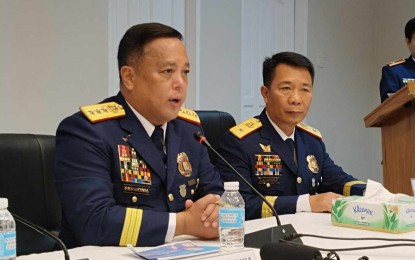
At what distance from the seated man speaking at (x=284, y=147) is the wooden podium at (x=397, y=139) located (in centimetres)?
39

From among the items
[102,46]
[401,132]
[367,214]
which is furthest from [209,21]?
[367,214]

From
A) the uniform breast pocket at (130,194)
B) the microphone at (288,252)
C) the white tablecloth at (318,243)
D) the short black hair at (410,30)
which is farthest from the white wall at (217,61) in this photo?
the microphone at (288,252)

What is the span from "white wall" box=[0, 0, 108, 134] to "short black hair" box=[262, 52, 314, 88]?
47.8 inches

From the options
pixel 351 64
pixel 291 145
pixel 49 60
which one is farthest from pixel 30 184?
pixel 351 64

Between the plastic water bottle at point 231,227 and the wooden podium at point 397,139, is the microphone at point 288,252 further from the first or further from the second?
the wooden podium at point 397,139

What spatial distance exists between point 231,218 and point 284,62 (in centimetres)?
119

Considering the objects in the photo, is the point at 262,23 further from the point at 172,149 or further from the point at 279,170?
the point at 172,149

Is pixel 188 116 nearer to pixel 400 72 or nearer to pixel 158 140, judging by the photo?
pixel 158 140

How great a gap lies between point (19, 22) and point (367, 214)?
2.10 meters

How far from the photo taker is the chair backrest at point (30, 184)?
6.48ft

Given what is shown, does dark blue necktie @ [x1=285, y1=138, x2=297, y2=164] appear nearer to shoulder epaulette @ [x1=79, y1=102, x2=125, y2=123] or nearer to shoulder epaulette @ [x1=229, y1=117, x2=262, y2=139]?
shoulder epaulette @ [x1=229, y1=117, x2=262, y2=139]

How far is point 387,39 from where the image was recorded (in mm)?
6348

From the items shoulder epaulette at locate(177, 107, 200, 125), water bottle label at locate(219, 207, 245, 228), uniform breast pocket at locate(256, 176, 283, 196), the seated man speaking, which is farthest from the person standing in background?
water bottle label at locate(219, 207, 245, 228)

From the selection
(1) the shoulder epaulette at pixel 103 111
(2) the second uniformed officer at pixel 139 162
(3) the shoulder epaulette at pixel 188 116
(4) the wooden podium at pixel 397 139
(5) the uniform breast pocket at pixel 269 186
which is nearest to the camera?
(2) the second uniformed officer at pixel 139 162
